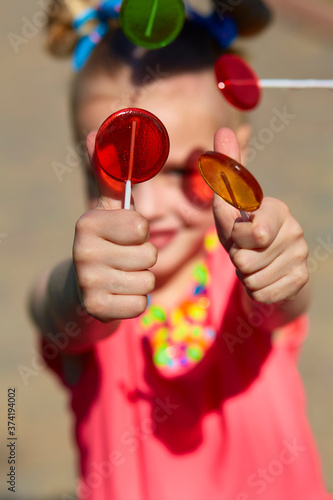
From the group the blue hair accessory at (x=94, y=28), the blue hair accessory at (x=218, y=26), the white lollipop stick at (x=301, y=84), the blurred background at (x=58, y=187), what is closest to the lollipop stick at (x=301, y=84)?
the white lollipop stick at (x=301, y=84)

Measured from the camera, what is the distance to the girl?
985mm

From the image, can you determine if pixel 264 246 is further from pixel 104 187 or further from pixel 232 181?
pixel 104 187

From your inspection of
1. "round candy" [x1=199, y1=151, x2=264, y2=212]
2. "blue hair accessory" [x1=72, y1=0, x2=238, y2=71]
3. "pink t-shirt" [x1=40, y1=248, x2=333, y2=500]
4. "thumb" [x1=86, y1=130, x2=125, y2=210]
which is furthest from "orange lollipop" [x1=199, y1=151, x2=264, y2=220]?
"blue hair accessory" [x1=72, y1=0, x2=238, y2=71]

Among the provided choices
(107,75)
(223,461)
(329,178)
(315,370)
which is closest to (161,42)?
(107,75)

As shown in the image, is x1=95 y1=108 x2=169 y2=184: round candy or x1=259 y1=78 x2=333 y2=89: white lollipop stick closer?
x1=95 y1=108 x2=169 y2=184: round candy

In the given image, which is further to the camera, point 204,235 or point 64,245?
point 64,245

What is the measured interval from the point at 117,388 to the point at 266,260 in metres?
0.49

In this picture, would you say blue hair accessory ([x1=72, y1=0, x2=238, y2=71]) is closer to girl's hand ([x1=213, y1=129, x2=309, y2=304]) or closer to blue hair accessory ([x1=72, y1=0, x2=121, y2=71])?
blue hair accessory ([x1=72, y1=0, x2=121, y2=71])

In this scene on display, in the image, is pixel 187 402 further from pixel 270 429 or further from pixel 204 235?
pixel 204 235

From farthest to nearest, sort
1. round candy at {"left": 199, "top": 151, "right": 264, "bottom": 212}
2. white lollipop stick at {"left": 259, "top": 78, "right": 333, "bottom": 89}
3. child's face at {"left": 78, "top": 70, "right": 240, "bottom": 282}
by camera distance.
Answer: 1. child's face at {"left": 78, "top": 70, "right": 240, "bottom": 282}
2. white lollipop stick at {"left": 259, "top": 78, "right": 333, "bottom": 89}
3. round candy at {"left": 199, "top": 151, "right": 264, "bottom": 212}

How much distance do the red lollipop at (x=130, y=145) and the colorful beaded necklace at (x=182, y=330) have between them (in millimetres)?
458

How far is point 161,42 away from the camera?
901 millimetres

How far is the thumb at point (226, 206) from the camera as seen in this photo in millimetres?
666

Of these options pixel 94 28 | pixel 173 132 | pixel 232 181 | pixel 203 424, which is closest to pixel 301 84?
pixel 173 132
